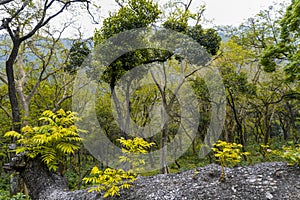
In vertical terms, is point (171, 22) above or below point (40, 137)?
above

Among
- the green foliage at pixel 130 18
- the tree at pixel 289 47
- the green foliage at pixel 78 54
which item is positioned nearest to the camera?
the tree at pixel 289 47

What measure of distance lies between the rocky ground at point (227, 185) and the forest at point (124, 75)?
0.18 m

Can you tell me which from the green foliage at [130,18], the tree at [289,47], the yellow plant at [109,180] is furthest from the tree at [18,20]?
the tree at [289,47]

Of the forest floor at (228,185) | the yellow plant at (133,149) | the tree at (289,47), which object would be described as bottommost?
the forest floor at (228,185)

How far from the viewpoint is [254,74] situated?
1630 cm

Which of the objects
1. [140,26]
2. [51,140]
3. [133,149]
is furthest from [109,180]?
[140,26]

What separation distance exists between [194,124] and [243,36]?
9176 millimetres

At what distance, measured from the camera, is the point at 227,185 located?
3.69 meters

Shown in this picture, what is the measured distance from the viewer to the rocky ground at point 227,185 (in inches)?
133

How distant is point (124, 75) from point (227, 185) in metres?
6.59

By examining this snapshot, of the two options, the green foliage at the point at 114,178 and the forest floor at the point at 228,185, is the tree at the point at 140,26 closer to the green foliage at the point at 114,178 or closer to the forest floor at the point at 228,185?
the green foliage at the point at 114,178

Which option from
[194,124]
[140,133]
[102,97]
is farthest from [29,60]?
[194,124]

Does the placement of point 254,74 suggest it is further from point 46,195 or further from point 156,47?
point 46,195

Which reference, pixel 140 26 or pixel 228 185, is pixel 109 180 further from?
pixel 140 26
